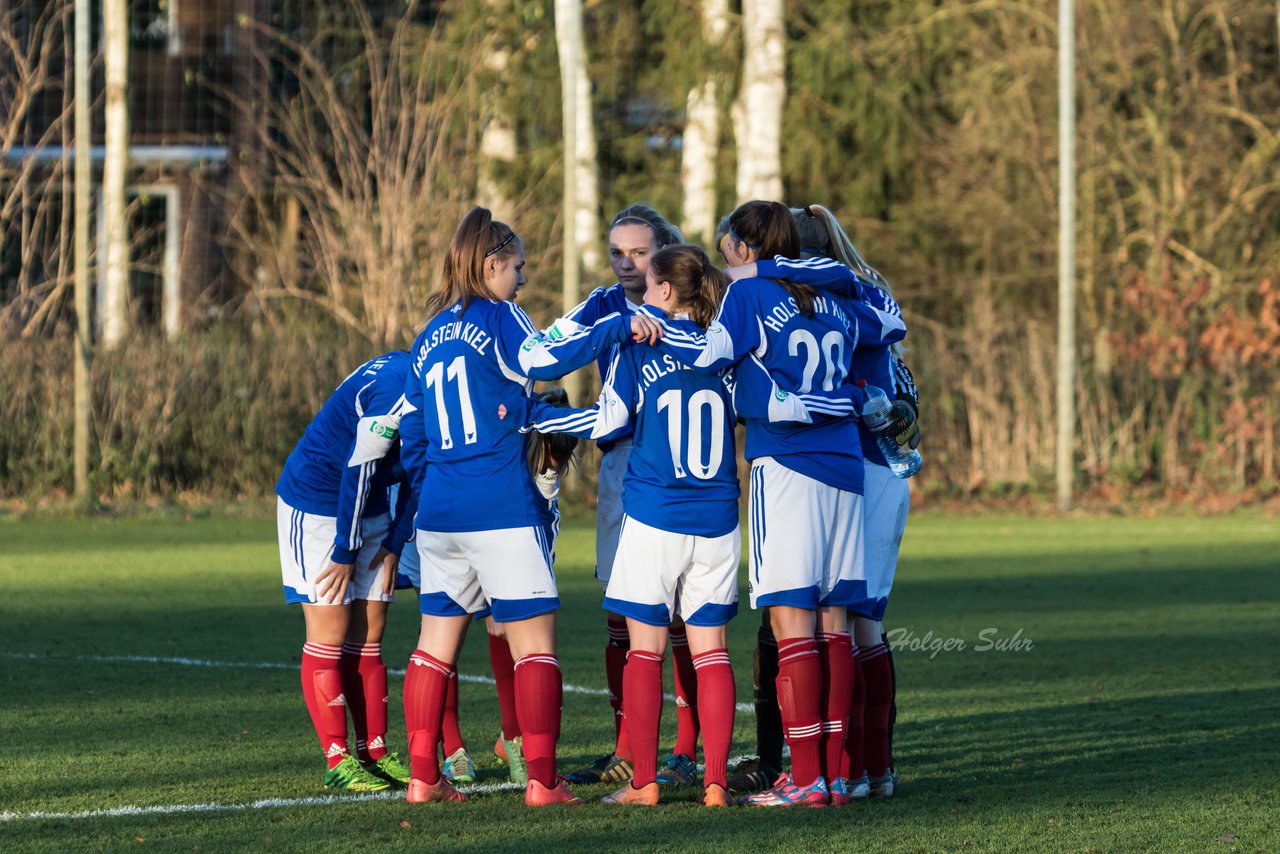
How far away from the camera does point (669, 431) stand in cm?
580

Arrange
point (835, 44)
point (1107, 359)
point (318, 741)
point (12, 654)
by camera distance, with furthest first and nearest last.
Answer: point (835, 44) → point (1107, 359) → point (12, 654) → point (318, 741)

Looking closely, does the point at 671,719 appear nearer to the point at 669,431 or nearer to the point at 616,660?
the point at 616,660

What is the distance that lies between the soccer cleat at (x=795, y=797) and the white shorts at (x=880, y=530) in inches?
25.4

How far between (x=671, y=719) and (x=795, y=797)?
1.91 meters

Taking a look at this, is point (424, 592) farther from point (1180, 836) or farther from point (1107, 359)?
point (1107, 359)

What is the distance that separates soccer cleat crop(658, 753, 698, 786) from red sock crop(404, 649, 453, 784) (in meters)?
0.82

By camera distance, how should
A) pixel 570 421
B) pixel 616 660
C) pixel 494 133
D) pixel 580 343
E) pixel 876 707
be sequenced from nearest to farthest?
pixel 580 343, pixel 570 421, pixel 876 707, pixel 616 660, pixel 494 133

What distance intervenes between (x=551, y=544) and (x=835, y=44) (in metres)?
20.4

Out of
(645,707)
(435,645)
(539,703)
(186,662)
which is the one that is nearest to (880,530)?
(645,707)

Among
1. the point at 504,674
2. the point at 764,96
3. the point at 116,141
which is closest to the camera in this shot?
the point at 504,674

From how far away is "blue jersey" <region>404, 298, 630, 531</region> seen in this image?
5805mm

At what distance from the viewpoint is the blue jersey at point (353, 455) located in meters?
6.06

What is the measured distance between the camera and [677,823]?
5.60m

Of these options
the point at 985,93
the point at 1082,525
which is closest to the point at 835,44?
the point at 985,93
